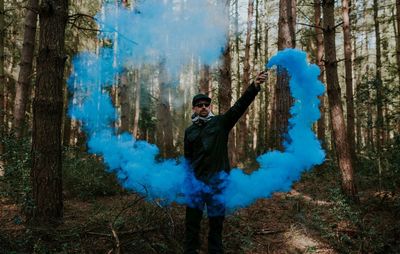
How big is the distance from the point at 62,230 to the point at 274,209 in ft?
14.7

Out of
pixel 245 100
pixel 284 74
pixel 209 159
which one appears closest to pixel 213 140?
pixel 209 159

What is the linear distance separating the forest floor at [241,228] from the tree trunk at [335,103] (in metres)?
0.39

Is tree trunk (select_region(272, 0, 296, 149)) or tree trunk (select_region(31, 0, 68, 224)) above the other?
tree trunk (select_region(272, 0, 296, 149))

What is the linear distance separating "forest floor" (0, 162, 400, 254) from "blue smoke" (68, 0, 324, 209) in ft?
1.76

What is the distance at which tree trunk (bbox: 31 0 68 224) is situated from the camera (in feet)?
16.9

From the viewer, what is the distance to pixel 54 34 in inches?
206

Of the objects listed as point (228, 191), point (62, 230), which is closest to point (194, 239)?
point (228, 191)

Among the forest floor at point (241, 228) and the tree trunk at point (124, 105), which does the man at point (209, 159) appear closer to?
the forest floor at point (241, 228)

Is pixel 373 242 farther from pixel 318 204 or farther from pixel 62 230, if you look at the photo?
pixel 62 230

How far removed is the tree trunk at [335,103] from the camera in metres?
7.54

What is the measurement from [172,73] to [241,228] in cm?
375

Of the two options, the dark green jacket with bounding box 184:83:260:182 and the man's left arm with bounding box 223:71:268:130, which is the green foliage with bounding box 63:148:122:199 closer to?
→ the dark green jacket with bounding box 184:83:260:182

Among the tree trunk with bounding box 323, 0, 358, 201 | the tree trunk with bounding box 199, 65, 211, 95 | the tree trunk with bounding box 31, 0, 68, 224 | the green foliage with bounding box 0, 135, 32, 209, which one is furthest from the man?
the tree trunk with bounding box 199, 65, 211, 95

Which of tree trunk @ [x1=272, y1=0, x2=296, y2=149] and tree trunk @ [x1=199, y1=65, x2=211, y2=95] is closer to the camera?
tree trunk @ [x1=199, y1=65, x2=211, y2=95]
